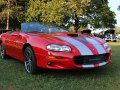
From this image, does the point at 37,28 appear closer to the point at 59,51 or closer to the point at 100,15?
the point at 59,51

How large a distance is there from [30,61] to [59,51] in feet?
2.99

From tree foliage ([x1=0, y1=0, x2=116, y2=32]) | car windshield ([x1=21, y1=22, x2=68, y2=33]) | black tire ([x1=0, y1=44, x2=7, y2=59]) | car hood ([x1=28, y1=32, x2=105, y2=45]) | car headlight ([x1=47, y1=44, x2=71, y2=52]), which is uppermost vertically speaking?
tree foliage ([x1=0, y1=0, x2=116, y2=32])

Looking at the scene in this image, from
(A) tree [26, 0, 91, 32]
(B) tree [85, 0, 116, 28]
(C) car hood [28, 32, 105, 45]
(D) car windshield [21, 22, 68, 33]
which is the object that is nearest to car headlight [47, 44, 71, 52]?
(C) car hood [28, 32, 105, 45]

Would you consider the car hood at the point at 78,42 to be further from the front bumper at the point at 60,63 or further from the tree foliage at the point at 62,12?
the tree foliage at the point at 62,12

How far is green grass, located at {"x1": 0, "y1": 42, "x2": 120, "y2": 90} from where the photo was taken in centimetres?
537

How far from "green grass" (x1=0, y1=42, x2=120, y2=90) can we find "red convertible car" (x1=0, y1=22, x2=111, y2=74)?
27cm

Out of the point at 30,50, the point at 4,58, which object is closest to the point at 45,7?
the point at 4,58

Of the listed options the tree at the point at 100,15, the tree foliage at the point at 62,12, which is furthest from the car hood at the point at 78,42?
the tree at the point at 100,15

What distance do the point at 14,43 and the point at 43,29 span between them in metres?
0.85

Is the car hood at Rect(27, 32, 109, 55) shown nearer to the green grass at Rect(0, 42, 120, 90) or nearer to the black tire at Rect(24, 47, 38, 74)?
the black tire at Rect(24, 47, 38, 74)

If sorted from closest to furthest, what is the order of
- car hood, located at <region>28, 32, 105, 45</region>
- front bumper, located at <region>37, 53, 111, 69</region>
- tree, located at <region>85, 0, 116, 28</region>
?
front bumper, located at <region>37, 53, 111, 69</region>
car hood, located at <region>28, 32, 105, 45</region>
tree, located at <region>85, 0, 116, 28</region>

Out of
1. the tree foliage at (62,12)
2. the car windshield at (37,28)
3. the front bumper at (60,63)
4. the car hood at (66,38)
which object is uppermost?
the tree foliage at (62,12)

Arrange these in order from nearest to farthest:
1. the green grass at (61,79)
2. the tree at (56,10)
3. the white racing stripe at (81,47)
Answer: the green grass at (61,79) < the white racing stripe at (81,47) < the tree at (56,10)

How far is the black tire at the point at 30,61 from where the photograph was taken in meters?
6.30
